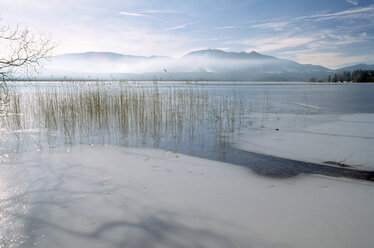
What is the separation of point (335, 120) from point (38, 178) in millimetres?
5986

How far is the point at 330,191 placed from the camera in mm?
2051

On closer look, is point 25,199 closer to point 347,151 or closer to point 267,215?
point 267,215

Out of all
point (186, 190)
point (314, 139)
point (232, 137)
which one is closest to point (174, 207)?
point (186, 190)

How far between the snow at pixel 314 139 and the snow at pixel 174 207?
31.4 inches

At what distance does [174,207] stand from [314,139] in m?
3.07

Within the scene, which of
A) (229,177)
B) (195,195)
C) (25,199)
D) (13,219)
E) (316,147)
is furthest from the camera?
(316,147)

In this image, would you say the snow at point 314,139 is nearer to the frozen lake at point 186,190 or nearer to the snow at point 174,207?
the frozen lake at point 186,190

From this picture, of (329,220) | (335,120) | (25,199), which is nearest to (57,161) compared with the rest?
(25,199)

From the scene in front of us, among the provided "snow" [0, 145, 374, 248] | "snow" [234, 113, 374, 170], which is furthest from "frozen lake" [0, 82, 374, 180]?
"snow" [0, 145, 374, 248]

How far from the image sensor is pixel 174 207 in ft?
5.80

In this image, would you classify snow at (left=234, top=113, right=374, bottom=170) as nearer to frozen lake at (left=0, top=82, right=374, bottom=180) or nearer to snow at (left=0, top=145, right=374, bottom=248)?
frozen lake at (left=0, top=82, right=374, bottom=180)

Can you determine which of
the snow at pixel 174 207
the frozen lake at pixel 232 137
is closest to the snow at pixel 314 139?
the frozen lake at pixel 232 137

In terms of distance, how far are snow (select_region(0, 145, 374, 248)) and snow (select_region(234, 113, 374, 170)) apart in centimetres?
80

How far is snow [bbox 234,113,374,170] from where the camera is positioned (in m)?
3.01
